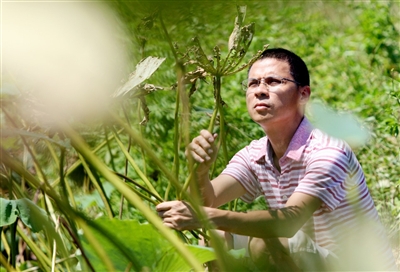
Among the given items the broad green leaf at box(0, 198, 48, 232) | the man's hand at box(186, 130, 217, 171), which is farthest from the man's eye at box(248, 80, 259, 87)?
the broad green leaf at box(0, 198, 48, 232)

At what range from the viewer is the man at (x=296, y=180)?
1423mm

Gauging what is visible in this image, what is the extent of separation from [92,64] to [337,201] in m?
0.97

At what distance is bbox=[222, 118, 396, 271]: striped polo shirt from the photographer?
4.77 ft

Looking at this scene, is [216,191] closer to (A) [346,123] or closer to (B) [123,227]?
(B) [123,227]

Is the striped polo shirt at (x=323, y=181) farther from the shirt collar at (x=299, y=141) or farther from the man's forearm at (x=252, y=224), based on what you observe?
the man's forearm at (x=252, y=224)

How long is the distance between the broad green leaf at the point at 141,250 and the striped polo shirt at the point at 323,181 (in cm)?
52

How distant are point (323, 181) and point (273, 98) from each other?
0.23m

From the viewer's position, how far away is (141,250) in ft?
3.01

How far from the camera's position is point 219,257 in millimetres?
621

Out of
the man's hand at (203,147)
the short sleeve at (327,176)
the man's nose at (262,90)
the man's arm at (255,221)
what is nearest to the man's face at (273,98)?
the man's nose at (262,90)

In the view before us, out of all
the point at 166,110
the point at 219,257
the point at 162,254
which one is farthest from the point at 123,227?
the point at 166,110

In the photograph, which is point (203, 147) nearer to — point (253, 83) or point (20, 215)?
point (20, 215)

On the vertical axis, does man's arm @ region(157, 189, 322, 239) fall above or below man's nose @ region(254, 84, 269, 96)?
below

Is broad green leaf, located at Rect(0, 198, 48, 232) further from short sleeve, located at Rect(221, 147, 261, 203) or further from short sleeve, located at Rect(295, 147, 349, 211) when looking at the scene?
short sleeve, located at Rect(221, 147, 261, 203)
